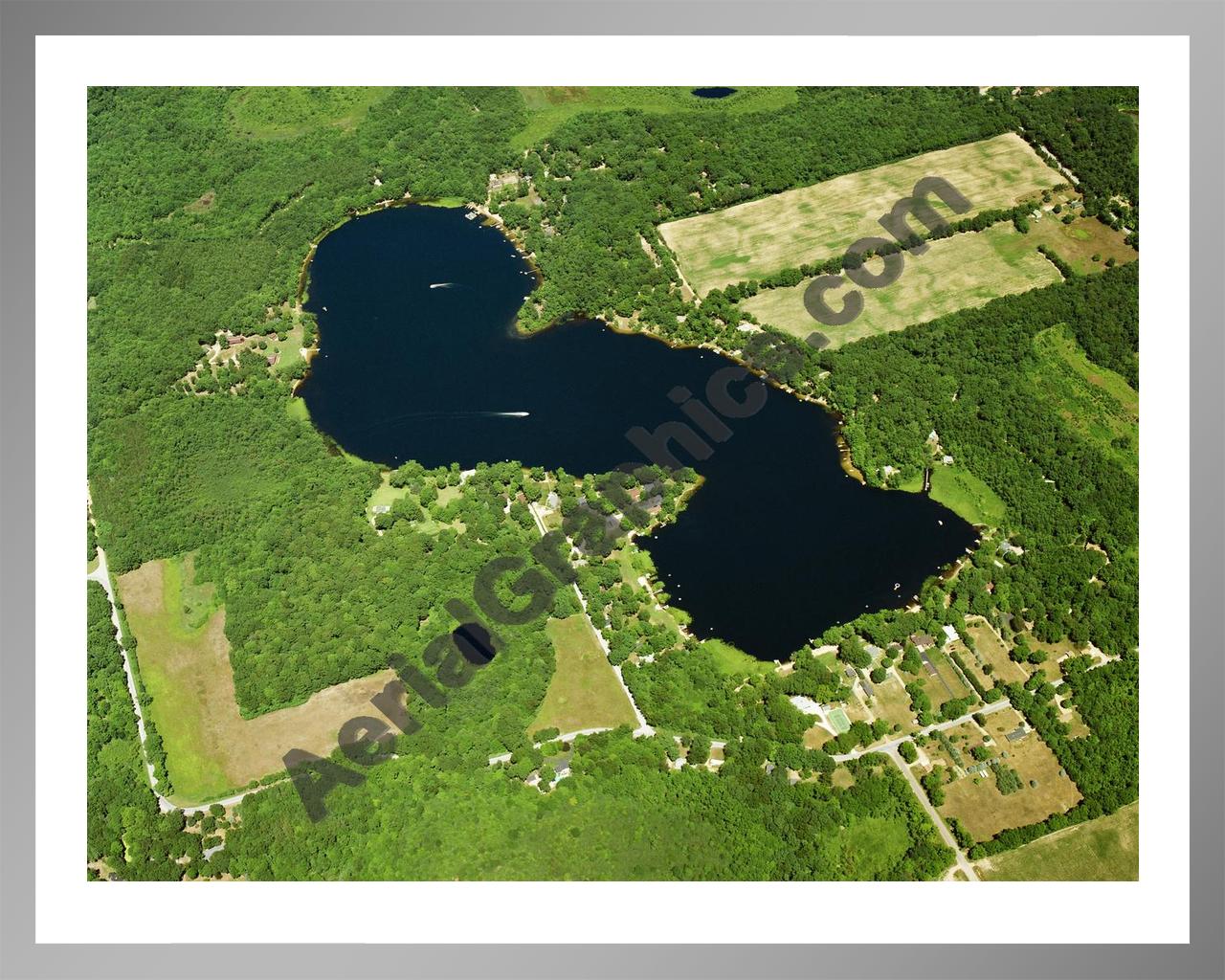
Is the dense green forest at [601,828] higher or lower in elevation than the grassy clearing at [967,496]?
lower

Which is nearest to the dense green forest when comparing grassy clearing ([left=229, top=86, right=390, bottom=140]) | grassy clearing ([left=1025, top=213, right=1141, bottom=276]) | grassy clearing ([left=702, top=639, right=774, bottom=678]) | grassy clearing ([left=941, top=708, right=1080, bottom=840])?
grassy clearing ([left=941, top=708, right=1080, bottom=840])

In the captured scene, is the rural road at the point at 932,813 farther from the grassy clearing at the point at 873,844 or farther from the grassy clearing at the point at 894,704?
the grassy clearing at the point at 873,844

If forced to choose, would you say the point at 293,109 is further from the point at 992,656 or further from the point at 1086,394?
the point at 992,656

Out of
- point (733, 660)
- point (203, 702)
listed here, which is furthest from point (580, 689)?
point (203, 702)

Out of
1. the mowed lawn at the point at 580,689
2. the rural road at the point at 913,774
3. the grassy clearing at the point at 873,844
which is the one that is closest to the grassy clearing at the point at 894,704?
the rural road at the point at 913,774

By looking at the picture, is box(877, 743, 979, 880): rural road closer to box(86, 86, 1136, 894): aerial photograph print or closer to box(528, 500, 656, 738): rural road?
box(86, 86, 1136, 894): aerial photograph print

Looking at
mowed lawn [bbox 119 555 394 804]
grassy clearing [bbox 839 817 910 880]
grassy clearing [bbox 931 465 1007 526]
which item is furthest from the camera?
grassy clearing [bbox 931 465 1007 526]
